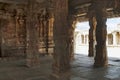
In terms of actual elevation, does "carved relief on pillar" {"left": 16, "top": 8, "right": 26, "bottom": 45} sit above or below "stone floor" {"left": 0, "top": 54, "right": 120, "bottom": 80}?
above

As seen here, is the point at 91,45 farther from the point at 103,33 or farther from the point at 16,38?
the point at 16,38

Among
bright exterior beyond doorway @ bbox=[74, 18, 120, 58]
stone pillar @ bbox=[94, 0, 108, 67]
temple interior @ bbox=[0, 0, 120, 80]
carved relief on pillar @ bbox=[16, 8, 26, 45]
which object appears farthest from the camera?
bright exterior beyond doorway @ bbox=[74, 18, 120, 58]

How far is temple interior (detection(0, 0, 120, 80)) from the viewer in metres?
6.50

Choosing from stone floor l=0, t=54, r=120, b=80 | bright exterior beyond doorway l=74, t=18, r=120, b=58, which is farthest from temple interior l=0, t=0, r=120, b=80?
bright exterior beyond doorway l=74, t=18, r=120, b=58

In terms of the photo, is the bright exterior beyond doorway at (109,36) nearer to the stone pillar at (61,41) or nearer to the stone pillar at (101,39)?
the stone pillar at (101,39)

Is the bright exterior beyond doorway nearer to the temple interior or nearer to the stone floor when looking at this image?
the temple interior

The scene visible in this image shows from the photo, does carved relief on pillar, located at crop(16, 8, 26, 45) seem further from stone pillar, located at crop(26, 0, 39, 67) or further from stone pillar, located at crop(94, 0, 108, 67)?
stone pillar, located at crop(94, 0, 108, 67)

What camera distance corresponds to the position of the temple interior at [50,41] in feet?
21.3

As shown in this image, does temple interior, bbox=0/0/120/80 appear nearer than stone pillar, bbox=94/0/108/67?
Yes

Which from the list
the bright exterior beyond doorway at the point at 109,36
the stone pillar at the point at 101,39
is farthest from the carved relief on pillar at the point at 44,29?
the bright exterior beyond doorway at the point at 109,36

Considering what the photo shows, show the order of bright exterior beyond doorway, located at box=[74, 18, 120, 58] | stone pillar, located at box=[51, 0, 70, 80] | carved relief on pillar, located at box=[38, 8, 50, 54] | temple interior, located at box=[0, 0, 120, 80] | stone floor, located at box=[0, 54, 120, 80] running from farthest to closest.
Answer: bright exterior beyond doorway, located at box=[74, 18, 120, 58] → carved relief on pillar, located at box=[38, 8, 50, 54] → stone floor, located at box=[0, 54, 120, 80] → temple interior, located at box=[0, 0, 120, 80] → stone pillar, located at box=[51, 0, 70, 80]

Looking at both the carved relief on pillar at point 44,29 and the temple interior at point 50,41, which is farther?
the carved relief on pillar at point 44,29

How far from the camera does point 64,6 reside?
21.2ft

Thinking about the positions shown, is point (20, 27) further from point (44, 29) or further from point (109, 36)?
point (109, 36)
